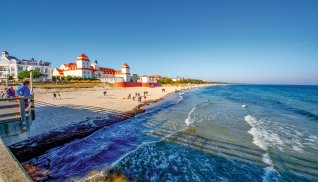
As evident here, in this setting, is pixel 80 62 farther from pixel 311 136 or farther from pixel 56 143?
pixel 311 136

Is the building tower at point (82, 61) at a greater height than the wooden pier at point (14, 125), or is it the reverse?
the building tower at point (82, 61)

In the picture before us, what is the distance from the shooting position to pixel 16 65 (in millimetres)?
58656

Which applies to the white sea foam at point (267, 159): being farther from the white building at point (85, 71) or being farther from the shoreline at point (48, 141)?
the white building at point (85, 71)

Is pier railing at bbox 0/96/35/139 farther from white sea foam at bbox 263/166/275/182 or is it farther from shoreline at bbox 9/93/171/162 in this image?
white sea foam at bbox 263/166/275/182

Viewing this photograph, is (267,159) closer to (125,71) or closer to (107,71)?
(125,71)

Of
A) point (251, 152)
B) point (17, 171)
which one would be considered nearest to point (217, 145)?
point (251, 152)

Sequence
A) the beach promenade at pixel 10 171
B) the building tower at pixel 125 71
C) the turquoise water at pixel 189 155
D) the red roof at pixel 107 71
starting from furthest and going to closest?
1. the red roof at pixel 107 71
2. the building tower at pixel 125 71
3. the turquoise water at pixel 189 155
4. the beach promenade at pixel 10 171

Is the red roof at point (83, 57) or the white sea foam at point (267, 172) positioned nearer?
the white sea foam at point (267, 172)

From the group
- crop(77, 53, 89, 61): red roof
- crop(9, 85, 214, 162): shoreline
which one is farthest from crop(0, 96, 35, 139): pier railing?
crop(77, 53, 89, 61): red roof

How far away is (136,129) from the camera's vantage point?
454 inches

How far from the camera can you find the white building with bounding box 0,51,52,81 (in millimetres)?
55656

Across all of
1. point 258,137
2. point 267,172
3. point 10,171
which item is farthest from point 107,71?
point 10,171

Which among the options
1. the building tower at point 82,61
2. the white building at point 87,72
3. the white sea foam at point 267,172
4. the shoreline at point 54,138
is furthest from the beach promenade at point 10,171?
the building tower at point 82,61

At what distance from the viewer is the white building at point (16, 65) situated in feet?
183
